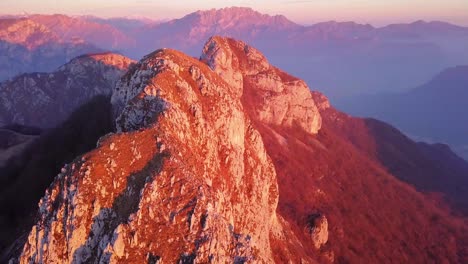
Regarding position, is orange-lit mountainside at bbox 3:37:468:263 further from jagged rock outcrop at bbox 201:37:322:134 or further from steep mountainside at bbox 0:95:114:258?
steep mountainside at bbox 0:95:114:258

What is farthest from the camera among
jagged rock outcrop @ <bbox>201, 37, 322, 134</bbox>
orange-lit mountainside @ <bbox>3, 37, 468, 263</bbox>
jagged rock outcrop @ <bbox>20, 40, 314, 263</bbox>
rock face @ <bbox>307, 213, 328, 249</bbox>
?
jagged rock outcrop @ <bbox>201, 37, 322, 134</bbox>

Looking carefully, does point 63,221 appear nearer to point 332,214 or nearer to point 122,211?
point 122,211

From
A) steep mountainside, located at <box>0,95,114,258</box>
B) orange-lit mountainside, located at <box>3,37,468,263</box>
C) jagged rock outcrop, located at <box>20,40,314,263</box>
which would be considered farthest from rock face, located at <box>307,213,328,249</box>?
jagged rock outcrop, located at <box>20,40,314,263</box>

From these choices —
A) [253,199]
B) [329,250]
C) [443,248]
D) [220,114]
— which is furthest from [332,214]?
[220,114]

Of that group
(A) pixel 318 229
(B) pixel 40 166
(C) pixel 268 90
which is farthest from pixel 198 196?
(C) pixel 268 90

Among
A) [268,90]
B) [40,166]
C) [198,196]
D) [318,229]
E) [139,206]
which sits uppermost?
[198,196]

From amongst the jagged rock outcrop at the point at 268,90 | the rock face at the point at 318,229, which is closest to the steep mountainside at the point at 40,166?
Result: the jagged rock outcrop at the point at 268,90

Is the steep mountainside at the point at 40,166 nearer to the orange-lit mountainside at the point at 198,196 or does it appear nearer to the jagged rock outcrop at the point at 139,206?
the orange-lit mountainside at the point at 198,196

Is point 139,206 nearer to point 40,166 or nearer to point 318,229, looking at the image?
point 40,166
